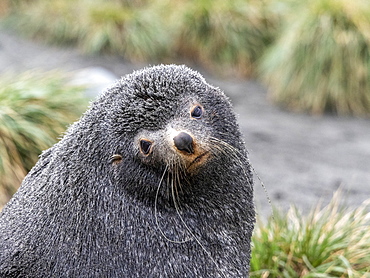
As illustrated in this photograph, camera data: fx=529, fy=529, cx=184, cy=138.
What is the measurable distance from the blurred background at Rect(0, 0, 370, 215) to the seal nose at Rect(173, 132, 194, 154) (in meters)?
2.38

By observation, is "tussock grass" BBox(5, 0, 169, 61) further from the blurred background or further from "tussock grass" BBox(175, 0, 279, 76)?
"tussock grass" BBox(175, 0, 279, 76)

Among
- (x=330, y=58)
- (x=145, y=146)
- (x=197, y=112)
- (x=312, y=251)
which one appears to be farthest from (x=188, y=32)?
(x=145, y=146)

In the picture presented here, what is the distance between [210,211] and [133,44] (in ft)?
25.8

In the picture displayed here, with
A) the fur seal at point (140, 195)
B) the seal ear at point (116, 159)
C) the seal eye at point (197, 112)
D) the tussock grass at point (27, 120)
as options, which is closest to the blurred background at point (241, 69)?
the tussock grass at point (27, 120)

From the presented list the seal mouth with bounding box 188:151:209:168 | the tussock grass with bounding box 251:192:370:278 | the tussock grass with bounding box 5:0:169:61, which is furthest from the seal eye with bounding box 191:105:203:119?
the tussock grass with bounding box 5:0:169:61

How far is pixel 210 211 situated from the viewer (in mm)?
2295

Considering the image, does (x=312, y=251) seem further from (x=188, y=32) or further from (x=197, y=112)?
(x=188, y=32)

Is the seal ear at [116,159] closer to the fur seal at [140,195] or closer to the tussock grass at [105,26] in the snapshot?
the fur seal at [140,195]

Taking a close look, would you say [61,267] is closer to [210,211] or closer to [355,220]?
[210,211]

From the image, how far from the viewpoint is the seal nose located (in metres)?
2.01

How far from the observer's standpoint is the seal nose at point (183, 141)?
2010 millimetres

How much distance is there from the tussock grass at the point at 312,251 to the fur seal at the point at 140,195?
1.17 metres

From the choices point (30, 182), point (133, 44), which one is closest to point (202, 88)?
point (30, 182)

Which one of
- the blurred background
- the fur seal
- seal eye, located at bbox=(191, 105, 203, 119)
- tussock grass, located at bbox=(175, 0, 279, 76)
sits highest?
tussock grass, located at bbox=(175, 0, 279, 76)
